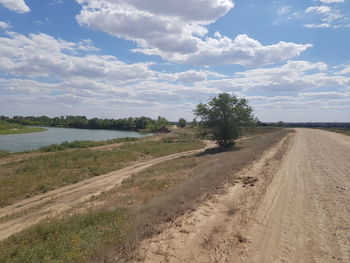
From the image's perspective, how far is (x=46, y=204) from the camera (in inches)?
470

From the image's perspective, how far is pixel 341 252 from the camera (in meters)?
4.99

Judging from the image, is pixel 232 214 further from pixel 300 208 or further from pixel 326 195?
pixel 326 195

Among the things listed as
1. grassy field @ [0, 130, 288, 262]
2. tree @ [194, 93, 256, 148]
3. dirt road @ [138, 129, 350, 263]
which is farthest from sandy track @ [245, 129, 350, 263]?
tree @ [194, 93, 256, 148]

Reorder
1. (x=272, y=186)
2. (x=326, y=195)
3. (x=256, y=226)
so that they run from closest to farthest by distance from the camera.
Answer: (x=256, y=226) < (x=326, y=195) < (x=272, y=186)

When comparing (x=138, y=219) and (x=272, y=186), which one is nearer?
(x=138, y=219)

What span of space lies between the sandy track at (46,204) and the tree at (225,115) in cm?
1655

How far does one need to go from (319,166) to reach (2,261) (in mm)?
16482

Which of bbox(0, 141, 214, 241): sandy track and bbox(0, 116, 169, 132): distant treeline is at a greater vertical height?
bbox(0, 116, 169, 132): distant treeline

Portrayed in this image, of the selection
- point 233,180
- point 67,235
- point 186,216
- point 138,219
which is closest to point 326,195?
point 233,180

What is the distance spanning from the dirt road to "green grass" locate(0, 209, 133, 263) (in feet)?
3.62

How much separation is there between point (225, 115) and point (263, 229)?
24.9 metres

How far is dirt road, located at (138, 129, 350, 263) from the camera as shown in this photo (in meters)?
4.86

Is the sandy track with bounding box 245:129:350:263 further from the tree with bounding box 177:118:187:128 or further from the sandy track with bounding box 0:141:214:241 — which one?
the tree with bounding box 177:118:187:128

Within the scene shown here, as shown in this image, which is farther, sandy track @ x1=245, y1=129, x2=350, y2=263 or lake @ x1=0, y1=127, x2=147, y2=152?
lake @ x1=0, y1=127, x2=147, y2=152
